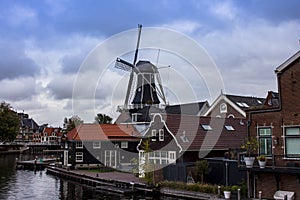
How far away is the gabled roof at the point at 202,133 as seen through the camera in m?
28.1

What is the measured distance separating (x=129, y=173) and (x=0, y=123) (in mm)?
60746

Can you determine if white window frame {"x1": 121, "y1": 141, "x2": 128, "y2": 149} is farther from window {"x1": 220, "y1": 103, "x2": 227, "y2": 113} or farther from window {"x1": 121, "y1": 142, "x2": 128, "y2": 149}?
window {"x1": 220, "y1": 103, "x2": 227, "y2": 113}

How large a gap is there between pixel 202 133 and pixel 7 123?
70.4 m

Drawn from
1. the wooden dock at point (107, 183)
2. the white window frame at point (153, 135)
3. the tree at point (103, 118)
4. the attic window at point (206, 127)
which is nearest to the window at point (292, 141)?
the attic window at point (206, 127)

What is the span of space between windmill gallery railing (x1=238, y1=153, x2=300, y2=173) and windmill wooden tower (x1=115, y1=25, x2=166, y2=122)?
32.6m

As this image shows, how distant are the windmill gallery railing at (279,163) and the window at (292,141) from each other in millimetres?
220

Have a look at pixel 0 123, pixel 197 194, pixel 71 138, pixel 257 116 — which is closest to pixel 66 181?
pixel 71 138

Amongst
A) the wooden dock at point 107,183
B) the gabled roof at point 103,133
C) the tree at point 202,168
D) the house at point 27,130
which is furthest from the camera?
the house at point 27,130

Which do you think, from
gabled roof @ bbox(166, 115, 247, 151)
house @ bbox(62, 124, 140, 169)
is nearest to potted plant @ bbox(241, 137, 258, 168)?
gabled roof @ bbox(166, 115, 247, 151)

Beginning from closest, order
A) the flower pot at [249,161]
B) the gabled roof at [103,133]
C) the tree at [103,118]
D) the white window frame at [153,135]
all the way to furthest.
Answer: the flower pot at [249,161]
the white window frame at [153,135]
the gabled roof at [103,133]
the tree at [103,118]

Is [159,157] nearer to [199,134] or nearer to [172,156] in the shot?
[172,156]

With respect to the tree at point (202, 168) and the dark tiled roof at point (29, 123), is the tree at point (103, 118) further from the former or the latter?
the tree at point (202, 168)

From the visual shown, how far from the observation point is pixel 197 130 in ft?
94.8

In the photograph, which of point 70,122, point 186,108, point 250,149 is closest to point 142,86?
point 186,108
